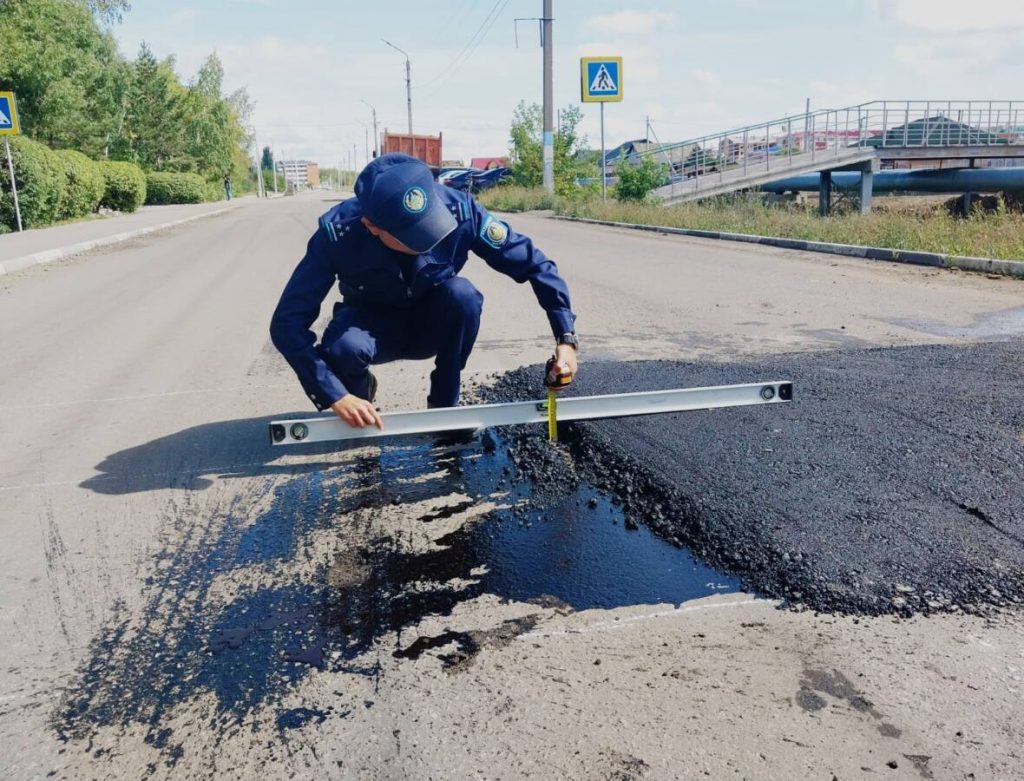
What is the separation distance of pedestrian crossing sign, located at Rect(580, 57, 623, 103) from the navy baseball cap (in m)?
20.1

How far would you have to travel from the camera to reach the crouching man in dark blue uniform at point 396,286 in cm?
338

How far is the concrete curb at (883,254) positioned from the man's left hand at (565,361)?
Answer: 8.14 m

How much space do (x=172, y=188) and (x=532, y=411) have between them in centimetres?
4595

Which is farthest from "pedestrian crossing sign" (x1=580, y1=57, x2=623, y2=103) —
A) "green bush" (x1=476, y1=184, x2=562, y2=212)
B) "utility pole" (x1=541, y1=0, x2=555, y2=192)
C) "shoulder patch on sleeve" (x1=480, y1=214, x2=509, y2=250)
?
"shoulder patch on sleeve" (x1=480, y1=214, x2=509, y2=250)

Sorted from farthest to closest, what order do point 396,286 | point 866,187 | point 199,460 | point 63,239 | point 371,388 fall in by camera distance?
point 866,187
point 63,239
point 371,388
point 199,460
point 396,286

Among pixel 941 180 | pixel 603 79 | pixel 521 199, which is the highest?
pixel 603 79

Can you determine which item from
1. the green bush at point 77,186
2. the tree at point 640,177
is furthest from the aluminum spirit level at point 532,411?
the green bush at point 77,186

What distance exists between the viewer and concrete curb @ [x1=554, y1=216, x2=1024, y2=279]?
396 inches

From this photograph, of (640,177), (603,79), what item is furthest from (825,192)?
(603,79)

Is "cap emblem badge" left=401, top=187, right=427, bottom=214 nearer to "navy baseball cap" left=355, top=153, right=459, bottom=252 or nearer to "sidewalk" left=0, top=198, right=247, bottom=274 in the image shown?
"navy baseball cap" left=355, top=153, right=459, bottom=252

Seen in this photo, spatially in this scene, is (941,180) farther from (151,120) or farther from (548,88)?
(151,120)

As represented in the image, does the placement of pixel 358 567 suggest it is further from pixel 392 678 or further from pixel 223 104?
pixel 223 104

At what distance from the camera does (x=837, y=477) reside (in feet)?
11.5

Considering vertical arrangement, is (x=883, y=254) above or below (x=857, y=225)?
below
